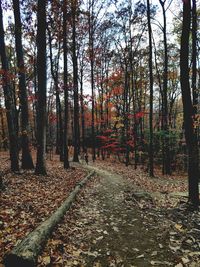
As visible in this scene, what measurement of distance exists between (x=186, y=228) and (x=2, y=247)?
14.6 feet

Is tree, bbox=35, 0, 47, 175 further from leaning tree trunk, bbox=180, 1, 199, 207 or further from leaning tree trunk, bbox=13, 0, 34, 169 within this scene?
leaning tree trunk, bbox=180, 1, 199, 207

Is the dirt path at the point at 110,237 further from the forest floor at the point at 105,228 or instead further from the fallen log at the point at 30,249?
the fallen log at the point at 30,249

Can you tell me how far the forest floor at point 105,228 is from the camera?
4.64 metres

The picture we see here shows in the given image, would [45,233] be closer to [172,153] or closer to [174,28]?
[174,28]

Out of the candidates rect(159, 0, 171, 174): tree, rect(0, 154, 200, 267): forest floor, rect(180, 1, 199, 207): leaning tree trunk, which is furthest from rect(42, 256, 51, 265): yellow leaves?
rect(159, 0, 171, 174): tree

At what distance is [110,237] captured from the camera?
5.64m

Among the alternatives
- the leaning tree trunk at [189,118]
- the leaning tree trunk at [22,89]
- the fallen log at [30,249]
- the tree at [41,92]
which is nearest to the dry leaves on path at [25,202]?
the fallen log at [30,249]

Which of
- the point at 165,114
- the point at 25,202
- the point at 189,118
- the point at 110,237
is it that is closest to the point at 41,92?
the point at 25,202

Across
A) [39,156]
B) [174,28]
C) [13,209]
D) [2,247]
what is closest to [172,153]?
[174,28]

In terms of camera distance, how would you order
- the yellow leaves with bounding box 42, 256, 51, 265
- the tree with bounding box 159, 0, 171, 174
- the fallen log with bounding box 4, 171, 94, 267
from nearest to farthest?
the fallen log with bounding box 4, 171, 94, 267 < the yellow leaves with bounding box 42, 256, 51, 265 < the tree with bounding box 159, 0, 171, 174

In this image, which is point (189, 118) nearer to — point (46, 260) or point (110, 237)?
point (110, 237)

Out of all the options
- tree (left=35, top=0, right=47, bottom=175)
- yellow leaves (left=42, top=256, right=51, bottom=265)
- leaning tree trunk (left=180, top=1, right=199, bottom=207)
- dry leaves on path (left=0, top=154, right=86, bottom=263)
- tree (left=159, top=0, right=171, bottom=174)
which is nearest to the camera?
yellow leaves (left=42, top=256, right=51, bottom=265)

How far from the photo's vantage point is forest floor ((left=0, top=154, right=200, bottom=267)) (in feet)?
15.2

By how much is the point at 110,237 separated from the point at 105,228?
1.79 feet
